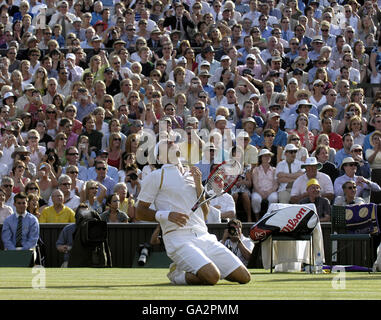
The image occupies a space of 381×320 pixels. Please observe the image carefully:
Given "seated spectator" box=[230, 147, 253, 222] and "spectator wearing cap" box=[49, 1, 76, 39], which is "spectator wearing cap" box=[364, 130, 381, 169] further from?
"spectator wearing cap" box=[49, 1, 76, 39]

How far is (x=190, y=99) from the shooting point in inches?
803

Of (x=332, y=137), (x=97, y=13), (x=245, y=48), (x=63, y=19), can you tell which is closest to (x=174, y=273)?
(x=332, y=137)

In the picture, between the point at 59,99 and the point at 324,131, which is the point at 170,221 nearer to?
the point at 324,131

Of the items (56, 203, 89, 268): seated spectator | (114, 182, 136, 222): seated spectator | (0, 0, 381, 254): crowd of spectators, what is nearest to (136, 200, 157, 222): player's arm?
(0, 0, 381, 254): crowd of spectators

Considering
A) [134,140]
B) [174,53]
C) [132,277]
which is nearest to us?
[132,277]

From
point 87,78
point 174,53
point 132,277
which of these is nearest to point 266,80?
point 174,53

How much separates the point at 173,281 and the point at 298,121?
8.12 m

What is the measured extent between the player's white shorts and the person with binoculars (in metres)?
3.99

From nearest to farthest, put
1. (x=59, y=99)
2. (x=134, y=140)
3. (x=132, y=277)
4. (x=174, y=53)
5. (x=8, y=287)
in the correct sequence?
1. (x=8, y=287)
2. (x=132, y=277)
3. (x=134, y=140)
4. (x=59, y=99)
5. (x=174, y=53)

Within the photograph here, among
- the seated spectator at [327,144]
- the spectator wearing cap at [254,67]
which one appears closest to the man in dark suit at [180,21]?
the spectator wearing cap at [254,67]

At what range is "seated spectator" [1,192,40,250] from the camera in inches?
634

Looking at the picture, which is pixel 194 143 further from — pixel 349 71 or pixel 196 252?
pixel 196 252

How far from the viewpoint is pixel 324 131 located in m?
18.8

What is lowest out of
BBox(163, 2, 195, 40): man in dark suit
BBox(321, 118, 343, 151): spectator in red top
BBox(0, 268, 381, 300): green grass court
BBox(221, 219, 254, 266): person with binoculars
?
BBox(0, 268, 381, 300): green grass court
